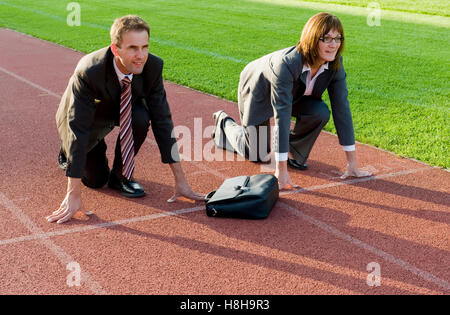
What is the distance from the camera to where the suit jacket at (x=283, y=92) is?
208 inches

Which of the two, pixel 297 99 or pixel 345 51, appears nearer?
pixel 297 99

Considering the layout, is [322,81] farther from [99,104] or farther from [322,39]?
[99,104]

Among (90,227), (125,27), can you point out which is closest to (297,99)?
(125,27)

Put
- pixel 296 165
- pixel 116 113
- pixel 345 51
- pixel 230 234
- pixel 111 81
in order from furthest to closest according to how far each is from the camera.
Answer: pixel 345 51 < pixel 296 165 < pixel 116 113 < pixel 111 81 < pixel 230 234

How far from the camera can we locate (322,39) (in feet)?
16.5

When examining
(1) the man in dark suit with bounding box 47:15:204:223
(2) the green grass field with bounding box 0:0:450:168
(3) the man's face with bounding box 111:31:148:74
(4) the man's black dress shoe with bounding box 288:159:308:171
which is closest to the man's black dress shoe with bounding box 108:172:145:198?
(1) the man in dark suit with bounding box 47:15:204:223

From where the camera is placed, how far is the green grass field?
300 inches

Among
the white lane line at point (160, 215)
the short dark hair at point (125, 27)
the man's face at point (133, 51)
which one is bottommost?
the white lane line at point (160, 215)

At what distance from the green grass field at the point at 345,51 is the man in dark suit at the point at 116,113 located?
284 cm

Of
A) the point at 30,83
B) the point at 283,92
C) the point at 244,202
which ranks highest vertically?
the point at 283,92

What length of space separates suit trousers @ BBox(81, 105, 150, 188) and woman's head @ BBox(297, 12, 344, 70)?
1.52m

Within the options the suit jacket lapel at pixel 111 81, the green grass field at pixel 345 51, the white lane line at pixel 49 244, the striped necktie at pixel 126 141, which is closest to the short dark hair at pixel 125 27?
the suit jacket lapel at pixel 111 81

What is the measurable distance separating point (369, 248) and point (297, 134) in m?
1.96

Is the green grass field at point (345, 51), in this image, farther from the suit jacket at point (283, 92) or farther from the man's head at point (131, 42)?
the man's head at point (131, 42)
